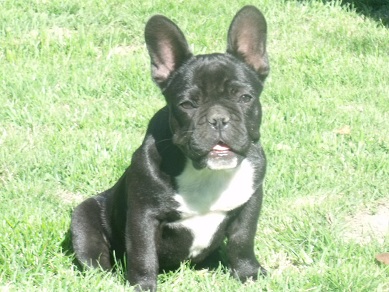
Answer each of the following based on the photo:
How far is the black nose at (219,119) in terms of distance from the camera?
421 cm

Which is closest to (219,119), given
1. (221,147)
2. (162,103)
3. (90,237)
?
(221,147)

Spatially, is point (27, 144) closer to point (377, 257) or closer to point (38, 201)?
point (38, 201)

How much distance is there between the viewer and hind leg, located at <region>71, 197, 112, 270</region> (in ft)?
15.5

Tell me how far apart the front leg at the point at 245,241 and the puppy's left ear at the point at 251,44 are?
66 cm

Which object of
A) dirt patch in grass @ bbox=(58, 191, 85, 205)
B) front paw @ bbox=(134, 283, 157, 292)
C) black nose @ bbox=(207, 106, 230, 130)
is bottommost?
dirt patch in grass @ bbox=(58, 191, 85, 205)

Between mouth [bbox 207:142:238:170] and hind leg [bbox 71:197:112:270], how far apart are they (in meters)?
0.94

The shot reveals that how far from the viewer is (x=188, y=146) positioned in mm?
4262

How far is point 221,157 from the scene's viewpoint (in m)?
4.25

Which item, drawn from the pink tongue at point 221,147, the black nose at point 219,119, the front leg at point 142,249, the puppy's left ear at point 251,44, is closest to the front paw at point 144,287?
the front leg at point 142,249

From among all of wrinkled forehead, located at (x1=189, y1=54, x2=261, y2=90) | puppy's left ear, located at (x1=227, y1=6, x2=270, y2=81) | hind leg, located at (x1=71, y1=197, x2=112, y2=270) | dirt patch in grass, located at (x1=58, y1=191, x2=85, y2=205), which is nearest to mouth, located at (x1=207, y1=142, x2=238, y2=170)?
wrinkled forehead, located at (x1=189, y1=54, x2=261, y2=90)

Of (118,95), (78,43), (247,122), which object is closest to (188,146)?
(247,122)

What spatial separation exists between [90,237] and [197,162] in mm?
932

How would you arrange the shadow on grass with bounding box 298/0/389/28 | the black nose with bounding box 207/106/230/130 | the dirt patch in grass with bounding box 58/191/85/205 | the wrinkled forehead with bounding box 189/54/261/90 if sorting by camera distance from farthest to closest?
1. the shadow on grass with bounding box 298/0/389/28
2. the dirt patch in grass with bounding box 58/191/85/205
3. the wrinkled forehead with bounding box 189/54/261/90
4. the black nose with bounding box 207/106/230/130

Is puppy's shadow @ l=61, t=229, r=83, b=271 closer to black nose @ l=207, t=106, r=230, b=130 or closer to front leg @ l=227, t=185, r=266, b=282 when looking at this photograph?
front leg @ l=227, t=185, r=266, b=282
